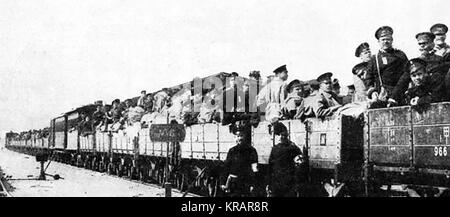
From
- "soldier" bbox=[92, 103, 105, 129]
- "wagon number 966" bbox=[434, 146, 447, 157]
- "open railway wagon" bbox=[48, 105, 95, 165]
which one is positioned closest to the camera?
"wagon number 966" bbox=[434, 146, 447, 157]

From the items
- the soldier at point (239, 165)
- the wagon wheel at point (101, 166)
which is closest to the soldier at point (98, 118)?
the wagon wheel at point (101, 166)

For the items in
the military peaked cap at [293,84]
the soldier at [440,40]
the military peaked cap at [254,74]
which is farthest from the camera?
the military peaked cap at [254,74]

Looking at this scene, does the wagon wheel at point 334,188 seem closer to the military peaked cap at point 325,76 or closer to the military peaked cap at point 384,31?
the military peaked cap at point 325,76

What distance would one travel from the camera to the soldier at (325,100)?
7773mm

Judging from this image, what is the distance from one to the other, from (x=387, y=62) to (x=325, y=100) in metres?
1.32

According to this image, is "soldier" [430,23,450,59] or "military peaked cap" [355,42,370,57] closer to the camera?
"soldier" [430,23,450,59]

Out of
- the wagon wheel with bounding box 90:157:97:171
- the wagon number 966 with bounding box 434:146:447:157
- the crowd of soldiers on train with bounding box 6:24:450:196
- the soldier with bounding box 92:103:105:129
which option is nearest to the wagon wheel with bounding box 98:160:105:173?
the wagon wheel with bounding box 90:157:97:171

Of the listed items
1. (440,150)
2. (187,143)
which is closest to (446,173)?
(440,150)

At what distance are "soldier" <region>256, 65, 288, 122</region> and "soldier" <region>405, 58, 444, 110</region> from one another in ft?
10.7

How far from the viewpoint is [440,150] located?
5.81m

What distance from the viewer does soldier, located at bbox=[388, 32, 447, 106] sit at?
6.55 meters

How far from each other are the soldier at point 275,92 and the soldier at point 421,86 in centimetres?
328

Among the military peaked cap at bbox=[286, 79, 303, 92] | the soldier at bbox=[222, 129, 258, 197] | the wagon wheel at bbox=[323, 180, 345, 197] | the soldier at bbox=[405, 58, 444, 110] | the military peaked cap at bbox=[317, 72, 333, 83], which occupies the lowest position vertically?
the wagon wheel at bbox=[323, 180, 345, 197]

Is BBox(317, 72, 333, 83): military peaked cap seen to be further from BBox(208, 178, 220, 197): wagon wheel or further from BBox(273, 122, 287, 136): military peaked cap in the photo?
BBox(208, 178, 220, 197): wagon wheel
